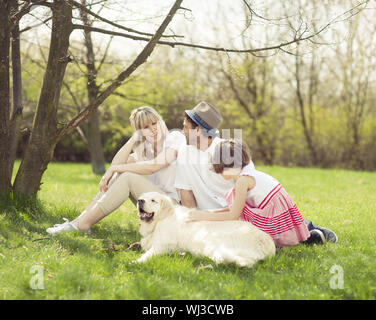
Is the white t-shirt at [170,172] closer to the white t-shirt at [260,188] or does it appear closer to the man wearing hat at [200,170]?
the man wearing hat at [200,170]

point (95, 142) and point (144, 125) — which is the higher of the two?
point (144, 125)

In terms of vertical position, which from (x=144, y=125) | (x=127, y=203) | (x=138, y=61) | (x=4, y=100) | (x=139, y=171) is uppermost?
(x=138, y=61)

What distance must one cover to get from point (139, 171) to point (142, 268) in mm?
1348

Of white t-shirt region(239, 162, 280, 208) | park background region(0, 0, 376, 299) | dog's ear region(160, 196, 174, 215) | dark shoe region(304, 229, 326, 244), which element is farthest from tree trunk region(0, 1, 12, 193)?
dark shoe region(304, 229, 326, 244)

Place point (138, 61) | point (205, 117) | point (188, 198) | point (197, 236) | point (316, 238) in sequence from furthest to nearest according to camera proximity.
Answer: point (138, 61)
point (188, 198)
point (205, 117)
point (316, 238)
point (197, 236)

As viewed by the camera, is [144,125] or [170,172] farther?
[170,172]

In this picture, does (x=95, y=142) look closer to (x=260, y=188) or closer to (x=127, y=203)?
(x=127, y=203)

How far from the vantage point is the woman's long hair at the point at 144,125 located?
436cm

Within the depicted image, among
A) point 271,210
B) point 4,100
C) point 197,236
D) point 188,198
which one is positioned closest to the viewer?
point 197,236

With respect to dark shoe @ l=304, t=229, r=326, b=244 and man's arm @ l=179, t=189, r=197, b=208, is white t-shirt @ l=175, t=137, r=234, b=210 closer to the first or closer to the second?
man's arm @ l=179, t=189, r=197, b=208

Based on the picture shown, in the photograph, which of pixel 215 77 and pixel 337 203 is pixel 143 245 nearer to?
pixel 337 203

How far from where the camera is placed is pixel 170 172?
14.8 ft

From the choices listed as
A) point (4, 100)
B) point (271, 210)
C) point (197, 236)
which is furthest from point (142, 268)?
point (4, 100)
